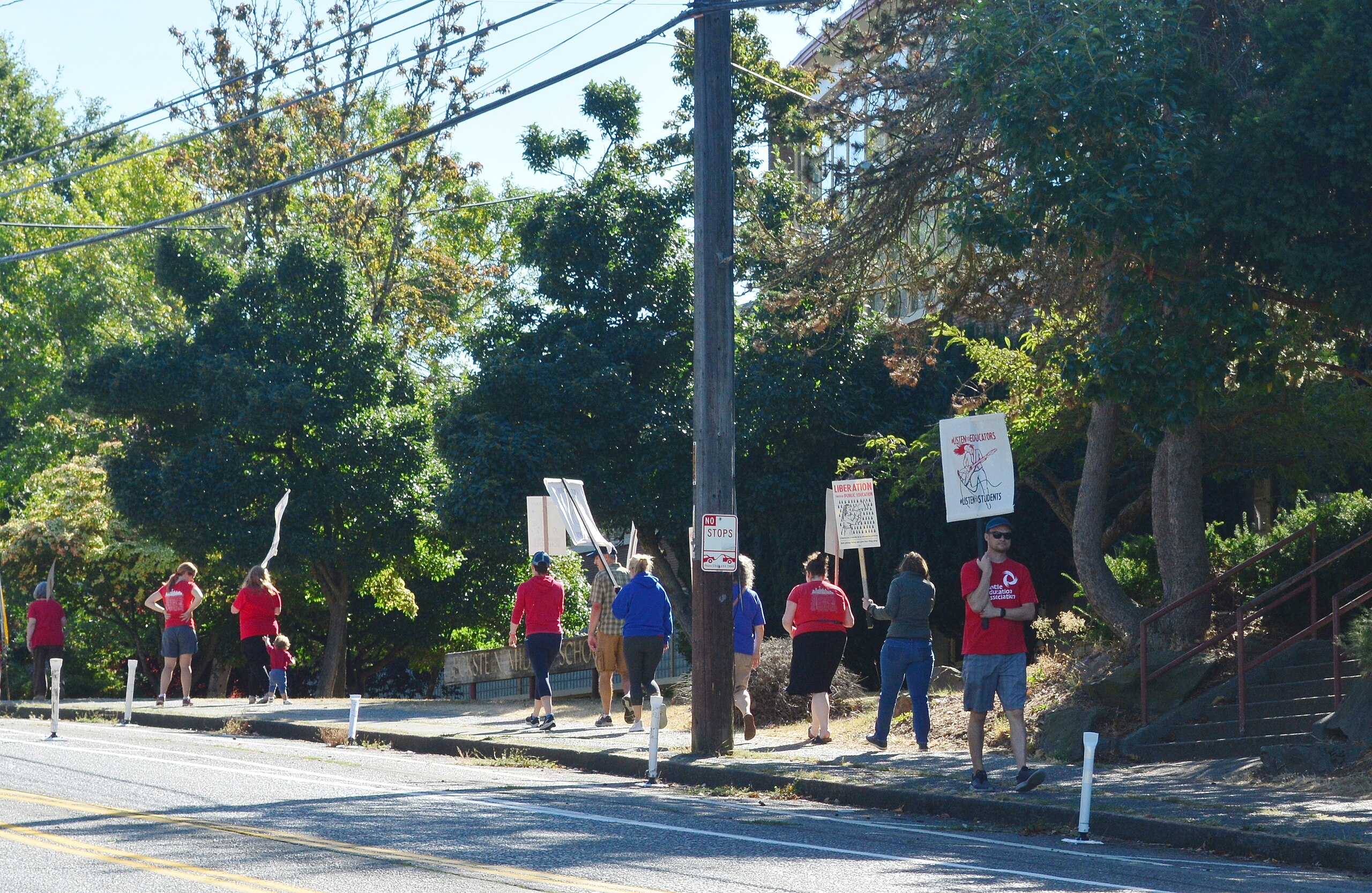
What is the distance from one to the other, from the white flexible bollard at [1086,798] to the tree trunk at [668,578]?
13162 mm

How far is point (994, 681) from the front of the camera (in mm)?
10938

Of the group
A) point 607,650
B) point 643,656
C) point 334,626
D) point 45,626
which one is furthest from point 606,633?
point 334,626

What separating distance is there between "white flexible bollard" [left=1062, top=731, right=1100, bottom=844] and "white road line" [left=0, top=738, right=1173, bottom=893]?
1.19 metres

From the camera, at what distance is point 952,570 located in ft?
72.0

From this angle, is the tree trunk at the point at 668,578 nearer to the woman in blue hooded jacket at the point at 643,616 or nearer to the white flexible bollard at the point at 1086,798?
the woman in blue hooded jacket at the point at 643,616

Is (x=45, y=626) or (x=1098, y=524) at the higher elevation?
(x=1098, y=524)

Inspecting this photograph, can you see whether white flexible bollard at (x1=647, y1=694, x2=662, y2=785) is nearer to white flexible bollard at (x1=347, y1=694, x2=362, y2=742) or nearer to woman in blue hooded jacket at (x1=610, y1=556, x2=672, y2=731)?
woman in blue hooded jacket at (x1=610, y1=556, x2=672, y2=731)

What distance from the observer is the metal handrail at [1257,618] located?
12.3 meters

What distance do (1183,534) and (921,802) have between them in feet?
17.4

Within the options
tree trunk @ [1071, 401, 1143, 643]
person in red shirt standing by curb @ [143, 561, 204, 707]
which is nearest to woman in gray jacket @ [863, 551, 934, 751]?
tree trunk @ [1071, 401, 1143, 643]

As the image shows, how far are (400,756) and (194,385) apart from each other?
12.0m

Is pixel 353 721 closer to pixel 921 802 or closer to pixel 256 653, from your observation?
pixel 256 653

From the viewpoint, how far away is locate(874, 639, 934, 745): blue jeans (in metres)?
13.3

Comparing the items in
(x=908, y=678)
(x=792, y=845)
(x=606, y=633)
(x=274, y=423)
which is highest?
(x=274, y=423)
